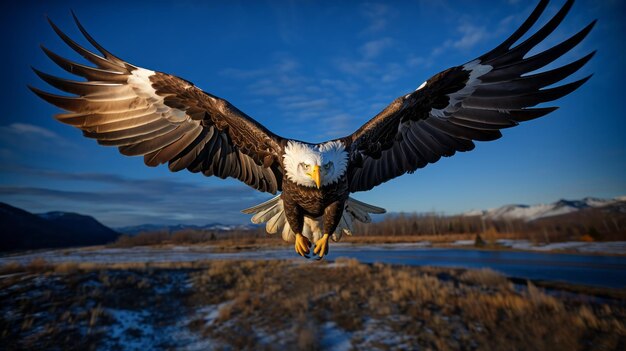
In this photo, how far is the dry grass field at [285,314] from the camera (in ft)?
44.6

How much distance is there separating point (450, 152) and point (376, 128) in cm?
133

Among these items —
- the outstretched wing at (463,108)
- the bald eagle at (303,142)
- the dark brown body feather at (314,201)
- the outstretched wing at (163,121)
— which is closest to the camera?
the dark brown body feather at (314,201)

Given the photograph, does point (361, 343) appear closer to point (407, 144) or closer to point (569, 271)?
point (407, 144)

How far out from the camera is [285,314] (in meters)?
17.1

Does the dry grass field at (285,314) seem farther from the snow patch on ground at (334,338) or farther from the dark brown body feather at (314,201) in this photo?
the dark brown body feather at (314,201)

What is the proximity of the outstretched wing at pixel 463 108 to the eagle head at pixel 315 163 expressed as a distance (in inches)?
11.9

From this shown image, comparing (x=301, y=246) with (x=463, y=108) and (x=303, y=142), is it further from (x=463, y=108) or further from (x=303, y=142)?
(x=463, y=108)

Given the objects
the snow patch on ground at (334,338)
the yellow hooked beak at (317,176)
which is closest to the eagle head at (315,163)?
the yellow hooked beak at (317,176)

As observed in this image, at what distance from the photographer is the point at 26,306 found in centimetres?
1563

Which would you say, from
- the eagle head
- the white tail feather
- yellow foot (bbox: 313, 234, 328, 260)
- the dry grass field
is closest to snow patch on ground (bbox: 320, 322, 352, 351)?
the dry grass field

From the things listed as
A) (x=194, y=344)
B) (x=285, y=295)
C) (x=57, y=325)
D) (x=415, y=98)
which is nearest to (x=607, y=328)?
(x=285, y=295)

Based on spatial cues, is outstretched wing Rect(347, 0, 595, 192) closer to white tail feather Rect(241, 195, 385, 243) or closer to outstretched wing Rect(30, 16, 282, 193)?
white tail feather Rect(241, 195, 385, 243)

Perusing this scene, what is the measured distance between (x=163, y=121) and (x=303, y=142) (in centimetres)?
219

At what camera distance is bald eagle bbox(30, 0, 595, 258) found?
315 cm
